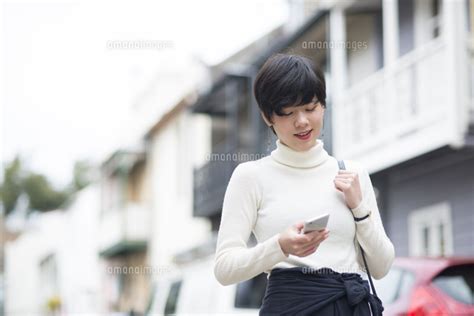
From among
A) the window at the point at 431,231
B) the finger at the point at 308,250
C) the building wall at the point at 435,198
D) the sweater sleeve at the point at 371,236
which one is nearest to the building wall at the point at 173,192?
the building wall at the point at 435,198

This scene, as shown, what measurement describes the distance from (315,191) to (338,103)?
16455mm

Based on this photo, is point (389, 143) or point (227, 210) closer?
point (227, 210)

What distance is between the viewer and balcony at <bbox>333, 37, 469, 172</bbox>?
16.0 meters

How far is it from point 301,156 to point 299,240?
0.42 meters

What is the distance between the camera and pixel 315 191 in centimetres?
383

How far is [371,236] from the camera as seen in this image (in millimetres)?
3785

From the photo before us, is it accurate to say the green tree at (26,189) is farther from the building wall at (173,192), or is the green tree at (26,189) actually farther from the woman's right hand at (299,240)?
the woman's right hand at (299,240)

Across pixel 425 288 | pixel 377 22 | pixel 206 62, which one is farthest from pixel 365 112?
pixel 206 62

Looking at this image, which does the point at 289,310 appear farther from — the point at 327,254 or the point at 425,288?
Result: the point at 425,288

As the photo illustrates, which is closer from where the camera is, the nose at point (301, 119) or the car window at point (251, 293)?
the nose at point (301, 119)

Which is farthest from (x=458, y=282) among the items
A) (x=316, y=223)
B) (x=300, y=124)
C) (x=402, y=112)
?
(x=402, y=112)

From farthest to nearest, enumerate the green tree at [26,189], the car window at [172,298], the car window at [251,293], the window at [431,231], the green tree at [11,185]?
the green tree at [26,189], the green tree at [11,185], the window at [431,231], the car window at [172,298], the car window at [251,293]

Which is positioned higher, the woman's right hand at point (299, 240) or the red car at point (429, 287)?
the woman's right hand at point (299, 240)

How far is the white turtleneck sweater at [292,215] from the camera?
3777 mm
